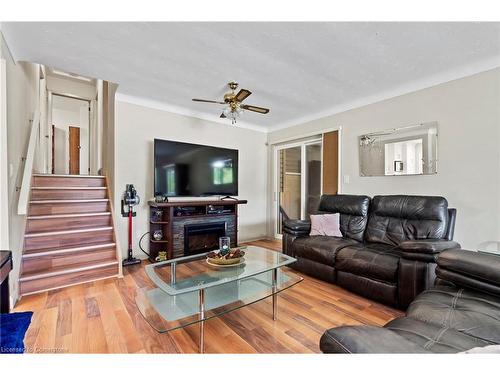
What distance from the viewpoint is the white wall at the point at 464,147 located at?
2248 mm

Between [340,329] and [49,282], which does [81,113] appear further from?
[340,329]

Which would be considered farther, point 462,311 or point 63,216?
point 63,216

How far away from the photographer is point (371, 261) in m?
2.10

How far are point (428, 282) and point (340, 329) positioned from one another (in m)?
1.54

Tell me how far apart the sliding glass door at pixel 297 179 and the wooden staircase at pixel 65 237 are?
2.87m

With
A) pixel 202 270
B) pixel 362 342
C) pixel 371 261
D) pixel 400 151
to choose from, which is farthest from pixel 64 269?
pixel 400 151

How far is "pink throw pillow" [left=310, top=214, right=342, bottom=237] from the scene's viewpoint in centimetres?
287

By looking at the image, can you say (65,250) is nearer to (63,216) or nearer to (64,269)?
(64,269)

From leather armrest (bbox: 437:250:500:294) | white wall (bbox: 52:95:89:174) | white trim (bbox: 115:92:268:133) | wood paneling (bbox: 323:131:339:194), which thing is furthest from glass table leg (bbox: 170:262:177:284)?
white wall (bbox: 52:95:89:174)

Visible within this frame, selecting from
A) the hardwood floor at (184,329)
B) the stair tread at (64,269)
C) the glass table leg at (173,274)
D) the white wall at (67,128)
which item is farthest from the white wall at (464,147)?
the white wall at (67,128)

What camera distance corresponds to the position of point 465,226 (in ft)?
7.93

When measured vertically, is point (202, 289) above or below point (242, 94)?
below

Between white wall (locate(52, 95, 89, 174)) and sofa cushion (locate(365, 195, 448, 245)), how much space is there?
6233 mm

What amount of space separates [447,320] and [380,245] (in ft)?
4.88
